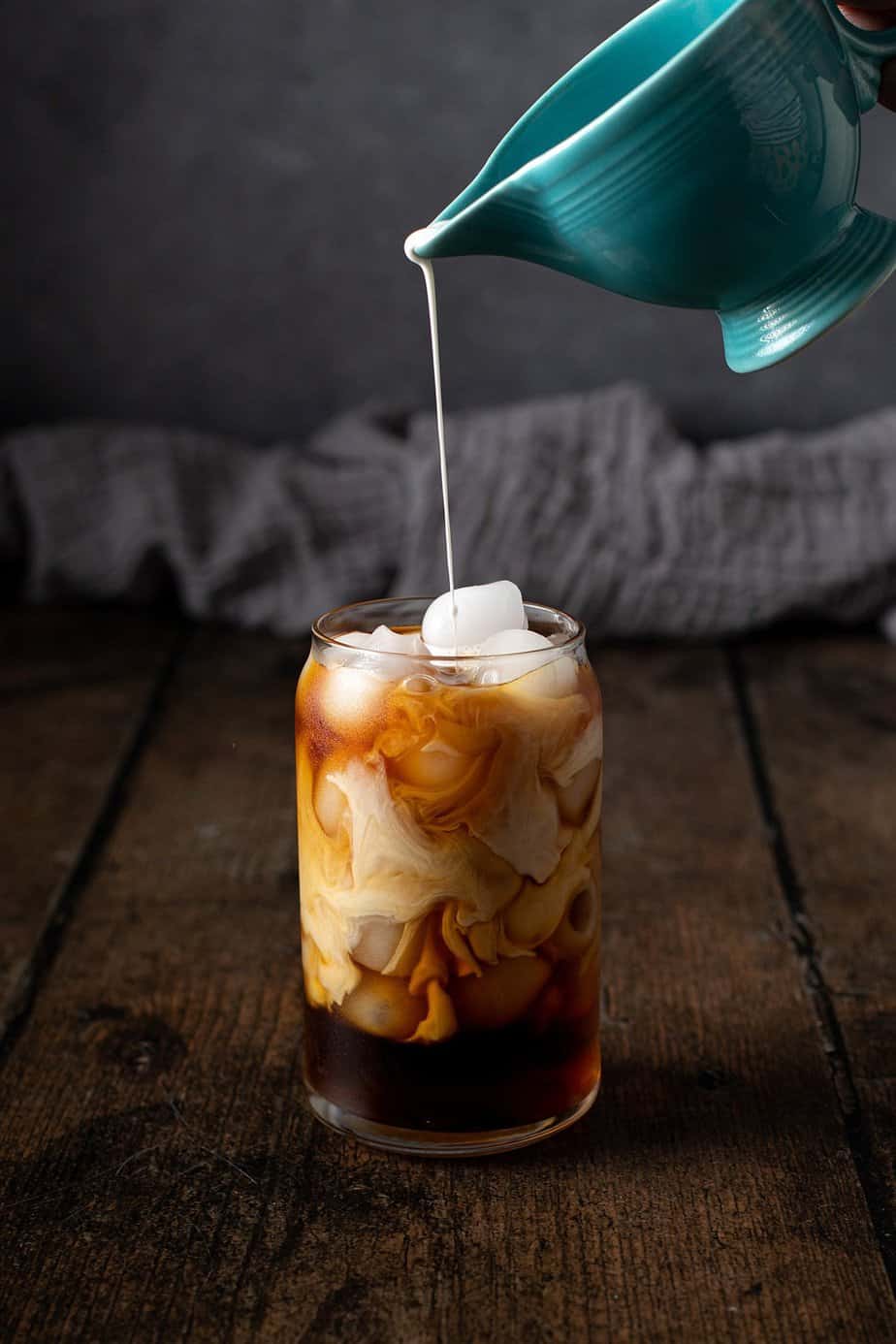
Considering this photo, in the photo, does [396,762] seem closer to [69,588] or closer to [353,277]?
[69,588]

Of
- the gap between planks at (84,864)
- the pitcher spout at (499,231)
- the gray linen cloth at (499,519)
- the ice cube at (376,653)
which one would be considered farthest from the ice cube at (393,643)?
the gray linen cloth at (499,519)

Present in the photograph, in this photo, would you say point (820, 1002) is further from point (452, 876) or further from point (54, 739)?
point (54, 739)

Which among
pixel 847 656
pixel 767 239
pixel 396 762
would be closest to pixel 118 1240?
pixel 396 762

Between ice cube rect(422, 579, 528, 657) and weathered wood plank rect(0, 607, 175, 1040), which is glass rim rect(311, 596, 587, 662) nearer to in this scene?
ice cube rect(422, 579, 528, 657)

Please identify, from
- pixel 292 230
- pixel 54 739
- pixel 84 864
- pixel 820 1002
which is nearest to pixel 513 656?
pixel 820 1002

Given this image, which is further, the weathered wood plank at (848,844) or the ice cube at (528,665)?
the weathered wood plank at (848,844)

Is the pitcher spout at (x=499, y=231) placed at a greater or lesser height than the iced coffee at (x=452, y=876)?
greater

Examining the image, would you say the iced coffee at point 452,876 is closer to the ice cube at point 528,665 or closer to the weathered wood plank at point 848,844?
the ice cube at point 528,665
